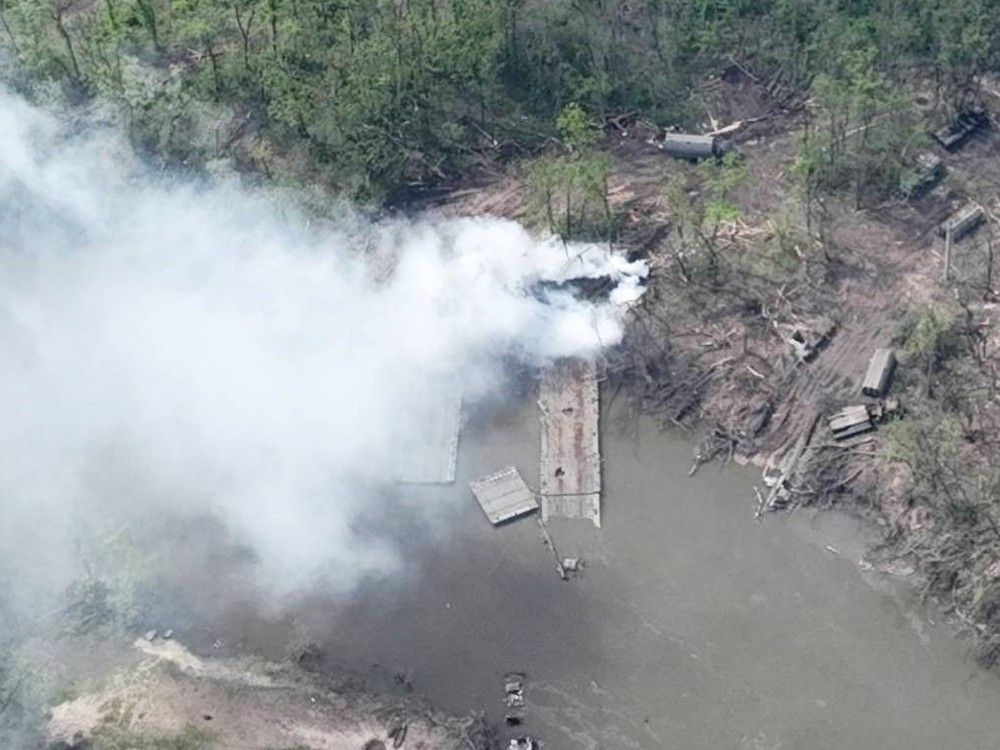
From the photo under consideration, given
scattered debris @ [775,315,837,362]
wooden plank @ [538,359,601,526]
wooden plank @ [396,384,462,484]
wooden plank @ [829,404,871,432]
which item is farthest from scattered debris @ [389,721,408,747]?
scattered debris @ [775,315,837,362]

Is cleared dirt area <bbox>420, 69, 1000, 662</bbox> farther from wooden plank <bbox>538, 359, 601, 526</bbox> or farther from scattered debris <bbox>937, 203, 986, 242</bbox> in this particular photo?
wooden plank <bbox>538, 359, 601, 526</bbox>

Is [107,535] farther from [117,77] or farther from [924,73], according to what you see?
[924,73]

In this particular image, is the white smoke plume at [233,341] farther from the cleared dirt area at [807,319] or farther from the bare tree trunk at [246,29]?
the bare tree trunk at [246,29]

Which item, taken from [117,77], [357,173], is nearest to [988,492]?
[357,173]

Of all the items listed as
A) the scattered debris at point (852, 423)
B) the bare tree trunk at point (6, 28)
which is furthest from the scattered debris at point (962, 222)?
the bare tree trunk at point (6, 28)

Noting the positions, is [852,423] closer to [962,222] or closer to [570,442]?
[570,442]
